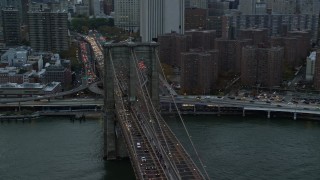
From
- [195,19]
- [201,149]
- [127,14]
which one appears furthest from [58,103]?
[127,14]

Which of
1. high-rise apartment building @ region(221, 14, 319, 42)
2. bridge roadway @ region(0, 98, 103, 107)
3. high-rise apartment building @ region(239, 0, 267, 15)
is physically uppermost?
high-rise apartment building @ region(239, 0, 267, 15)

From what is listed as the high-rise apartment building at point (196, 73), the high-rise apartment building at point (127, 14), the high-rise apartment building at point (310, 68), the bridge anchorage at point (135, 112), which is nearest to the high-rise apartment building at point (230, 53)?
the high-rise apartment building at point (310, 68)

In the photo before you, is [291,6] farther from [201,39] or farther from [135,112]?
[135,112]

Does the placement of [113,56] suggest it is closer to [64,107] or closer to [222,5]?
[64,107]

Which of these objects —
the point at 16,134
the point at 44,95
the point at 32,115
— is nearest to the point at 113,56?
the point at 16,134

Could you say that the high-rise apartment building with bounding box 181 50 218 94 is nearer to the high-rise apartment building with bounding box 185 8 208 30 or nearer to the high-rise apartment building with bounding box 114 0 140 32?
the high-rise apartment building with bounding box 185 8 208 30

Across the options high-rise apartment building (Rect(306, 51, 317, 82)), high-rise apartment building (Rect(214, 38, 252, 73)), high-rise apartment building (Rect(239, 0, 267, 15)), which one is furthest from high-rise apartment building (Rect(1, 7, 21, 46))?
high-rise apartment building (Rect(239, 0, 267, 15))

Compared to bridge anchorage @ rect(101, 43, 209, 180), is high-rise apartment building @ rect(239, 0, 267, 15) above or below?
above
